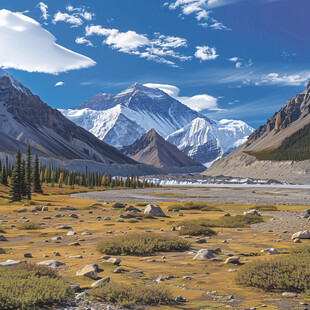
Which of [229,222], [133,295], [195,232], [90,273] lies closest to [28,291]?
[133,295]

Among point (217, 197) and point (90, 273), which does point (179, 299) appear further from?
point (217, 197)

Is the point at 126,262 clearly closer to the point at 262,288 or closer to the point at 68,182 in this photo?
the point at 262,288

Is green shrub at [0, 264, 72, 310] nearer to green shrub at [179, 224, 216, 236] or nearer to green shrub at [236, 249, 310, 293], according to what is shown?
green shrub at [236, 249, 310, 293]

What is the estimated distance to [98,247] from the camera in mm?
15789

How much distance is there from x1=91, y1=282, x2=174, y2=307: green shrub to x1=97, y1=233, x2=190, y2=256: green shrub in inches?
257

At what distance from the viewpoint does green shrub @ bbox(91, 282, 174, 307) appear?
326 inches

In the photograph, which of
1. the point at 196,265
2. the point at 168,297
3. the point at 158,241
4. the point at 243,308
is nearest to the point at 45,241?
the point at 158,241

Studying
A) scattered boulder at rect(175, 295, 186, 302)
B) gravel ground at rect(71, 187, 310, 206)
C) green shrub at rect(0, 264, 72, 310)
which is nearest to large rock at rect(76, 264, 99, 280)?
green shrub at rect(0, 264, 72, 310)

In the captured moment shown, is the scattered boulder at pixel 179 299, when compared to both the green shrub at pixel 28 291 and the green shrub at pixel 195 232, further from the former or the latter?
the green shrub at pixel 195 232

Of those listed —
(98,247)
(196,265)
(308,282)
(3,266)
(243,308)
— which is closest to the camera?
(243,308)

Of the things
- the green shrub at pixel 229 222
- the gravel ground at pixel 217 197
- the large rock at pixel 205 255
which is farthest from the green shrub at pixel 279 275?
the gravel ground at pixel 217 197

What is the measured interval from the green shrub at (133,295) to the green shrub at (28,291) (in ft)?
2.76

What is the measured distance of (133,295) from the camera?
8.28 metres

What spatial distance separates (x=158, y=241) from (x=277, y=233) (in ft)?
32.4
